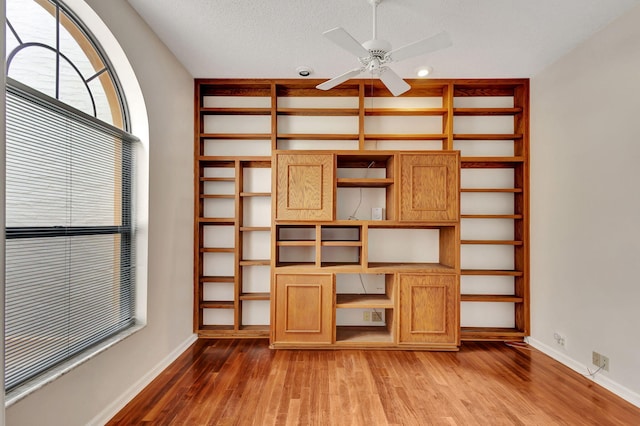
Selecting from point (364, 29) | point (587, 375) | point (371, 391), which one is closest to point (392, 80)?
point (364, 29)

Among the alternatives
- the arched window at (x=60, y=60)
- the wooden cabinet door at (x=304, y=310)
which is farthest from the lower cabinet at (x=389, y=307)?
the arched window at (x=60, y=60)

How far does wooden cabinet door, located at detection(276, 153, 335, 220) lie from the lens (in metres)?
3.37

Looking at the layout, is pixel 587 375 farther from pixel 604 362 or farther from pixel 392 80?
pixel 392 80

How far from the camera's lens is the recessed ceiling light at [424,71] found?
3416 mm

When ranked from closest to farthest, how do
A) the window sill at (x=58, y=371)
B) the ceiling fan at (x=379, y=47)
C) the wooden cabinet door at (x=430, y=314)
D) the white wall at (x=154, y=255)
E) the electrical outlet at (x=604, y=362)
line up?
the window sill at (x=58, y=371) → the white wall at (x=154, y=255) → the ceiling fan at (x=379, y=47) → the electrical outlet at (x=604, y=362) → the wooden cabinet door at (x=430, y=314)

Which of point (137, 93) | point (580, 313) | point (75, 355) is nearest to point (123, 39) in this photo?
point (137, 93)

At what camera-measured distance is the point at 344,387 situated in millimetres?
2607

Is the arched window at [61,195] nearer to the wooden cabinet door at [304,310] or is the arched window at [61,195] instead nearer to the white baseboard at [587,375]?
the wooden cabinet door at [304,310]

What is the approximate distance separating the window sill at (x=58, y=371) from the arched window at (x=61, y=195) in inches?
1.2

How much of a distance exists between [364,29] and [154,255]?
253 centimetres

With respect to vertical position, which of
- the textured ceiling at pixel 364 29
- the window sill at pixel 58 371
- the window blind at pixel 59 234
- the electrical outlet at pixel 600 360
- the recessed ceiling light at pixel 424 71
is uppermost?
the textured ceiling at pixel 364 29

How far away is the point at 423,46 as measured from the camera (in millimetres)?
2127

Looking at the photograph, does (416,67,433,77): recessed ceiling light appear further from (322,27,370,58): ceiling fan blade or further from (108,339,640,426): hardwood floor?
(108,339,640,426): hardwood floor

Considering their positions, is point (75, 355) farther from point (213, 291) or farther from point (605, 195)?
point (605, 195)
